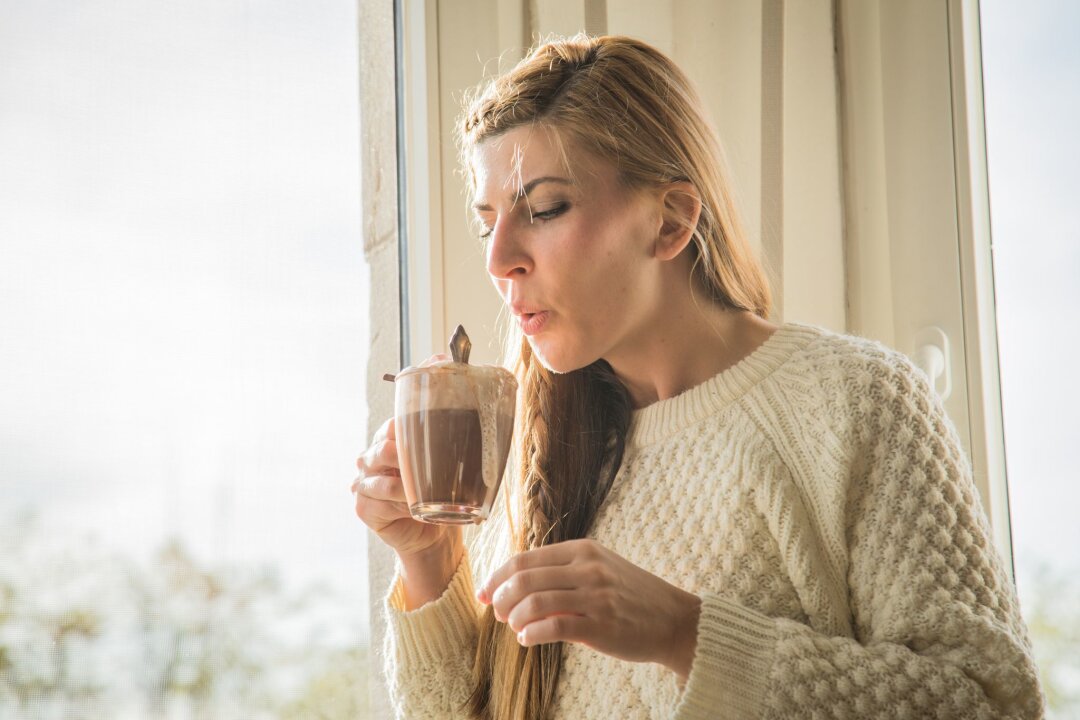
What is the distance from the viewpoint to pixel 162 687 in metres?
1.44

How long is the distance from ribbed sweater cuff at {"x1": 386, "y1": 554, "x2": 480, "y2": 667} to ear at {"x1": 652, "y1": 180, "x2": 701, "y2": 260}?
1.72ft

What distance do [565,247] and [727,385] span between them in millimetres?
282

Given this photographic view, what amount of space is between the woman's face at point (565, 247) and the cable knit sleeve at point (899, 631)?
0.35 meters

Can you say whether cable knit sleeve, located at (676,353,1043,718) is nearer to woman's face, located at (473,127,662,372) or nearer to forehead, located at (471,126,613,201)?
woman's face, located at (473,127,662,372)

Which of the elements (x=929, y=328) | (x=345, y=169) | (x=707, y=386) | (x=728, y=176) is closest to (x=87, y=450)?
(x=345, y=169)

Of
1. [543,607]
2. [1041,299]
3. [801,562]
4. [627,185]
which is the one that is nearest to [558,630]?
[543,607]

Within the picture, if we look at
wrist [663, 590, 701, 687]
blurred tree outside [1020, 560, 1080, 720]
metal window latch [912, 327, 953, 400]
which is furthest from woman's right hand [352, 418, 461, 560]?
blurred tree outside [1020, 560, 1080, 720]

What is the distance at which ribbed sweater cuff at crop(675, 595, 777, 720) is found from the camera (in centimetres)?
104

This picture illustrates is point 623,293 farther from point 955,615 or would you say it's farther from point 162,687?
point 162,687

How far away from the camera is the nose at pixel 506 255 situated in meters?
1.28

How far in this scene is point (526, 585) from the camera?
3.23ft

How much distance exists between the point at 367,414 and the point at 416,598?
0.50 m

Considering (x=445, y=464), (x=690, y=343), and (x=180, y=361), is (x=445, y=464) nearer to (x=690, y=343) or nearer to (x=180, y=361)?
(x=690, y=343)

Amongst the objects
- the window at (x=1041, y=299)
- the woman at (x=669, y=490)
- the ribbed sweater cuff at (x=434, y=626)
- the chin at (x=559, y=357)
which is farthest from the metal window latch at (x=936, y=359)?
the ribbed sweater cuff at (x=434, y=626)
